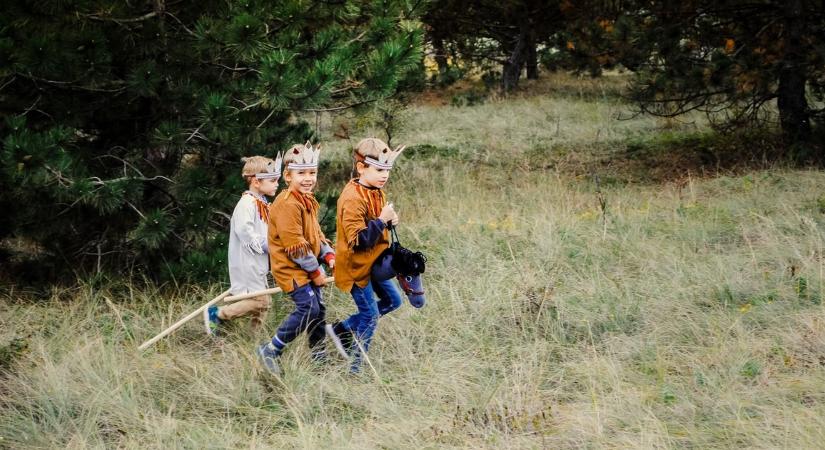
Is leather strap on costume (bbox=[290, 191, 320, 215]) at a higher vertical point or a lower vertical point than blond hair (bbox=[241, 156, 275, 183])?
lower

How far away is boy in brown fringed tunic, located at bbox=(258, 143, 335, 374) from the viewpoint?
4.35m

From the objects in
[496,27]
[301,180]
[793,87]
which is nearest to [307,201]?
[301,180]

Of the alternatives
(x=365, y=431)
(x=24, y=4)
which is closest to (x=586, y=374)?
(x=365, y=431)

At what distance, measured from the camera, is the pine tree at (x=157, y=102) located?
16.6 ft

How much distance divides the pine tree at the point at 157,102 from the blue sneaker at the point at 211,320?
660 millimetres

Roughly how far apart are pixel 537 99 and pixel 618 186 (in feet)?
26.3

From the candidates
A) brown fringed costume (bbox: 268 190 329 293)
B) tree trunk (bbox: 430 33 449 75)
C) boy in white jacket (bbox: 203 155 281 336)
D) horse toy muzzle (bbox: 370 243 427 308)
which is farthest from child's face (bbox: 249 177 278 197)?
tree trunk (bbox: 430 33 449 75)

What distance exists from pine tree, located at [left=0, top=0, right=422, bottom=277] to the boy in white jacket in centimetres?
56

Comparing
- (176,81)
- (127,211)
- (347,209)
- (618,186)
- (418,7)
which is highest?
(418,7)

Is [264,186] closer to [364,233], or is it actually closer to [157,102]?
[364,233]

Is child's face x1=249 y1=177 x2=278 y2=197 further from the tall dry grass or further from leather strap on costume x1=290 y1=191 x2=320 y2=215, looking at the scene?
the tall dry grass

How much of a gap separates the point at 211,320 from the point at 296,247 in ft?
3.43

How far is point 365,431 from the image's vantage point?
12.6ft

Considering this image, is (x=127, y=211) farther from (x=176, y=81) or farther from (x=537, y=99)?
(x=537, y=99)
